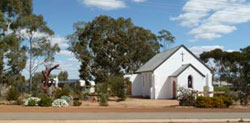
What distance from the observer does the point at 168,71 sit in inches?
1809

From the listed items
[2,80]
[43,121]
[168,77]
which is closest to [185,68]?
[168,77]

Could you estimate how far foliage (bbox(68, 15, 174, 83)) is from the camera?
62.2 meters

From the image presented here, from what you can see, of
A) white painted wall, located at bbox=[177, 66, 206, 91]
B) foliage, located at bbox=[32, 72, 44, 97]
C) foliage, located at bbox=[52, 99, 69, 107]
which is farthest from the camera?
white painted wall, located at bbox=[177, 66, 206, 91]

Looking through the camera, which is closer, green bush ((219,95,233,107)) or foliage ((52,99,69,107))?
foliage ((52,99,69,107))

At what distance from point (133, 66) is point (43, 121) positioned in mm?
49765

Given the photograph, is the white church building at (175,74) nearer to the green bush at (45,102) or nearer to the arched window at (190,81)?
the arched window at (190,81)

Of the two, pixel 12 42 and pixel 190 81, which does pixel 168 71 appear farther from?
pixel 12 42

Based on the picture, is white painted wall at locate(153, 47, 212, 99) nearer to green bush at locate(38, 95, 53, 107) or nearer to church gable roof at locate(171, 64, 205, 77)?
church gable roof at locate(171, 64, 205, 77)

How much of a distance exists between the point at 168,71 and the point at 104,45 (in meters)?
18.9

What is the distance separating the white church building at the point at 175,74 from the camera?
43531 mm

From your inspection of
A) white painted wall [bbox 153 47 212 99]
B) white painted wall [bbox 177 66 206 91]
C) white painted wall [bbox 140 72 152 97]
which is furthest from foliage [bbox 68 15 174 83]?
white painted wall [bbox 177 66 206 91]

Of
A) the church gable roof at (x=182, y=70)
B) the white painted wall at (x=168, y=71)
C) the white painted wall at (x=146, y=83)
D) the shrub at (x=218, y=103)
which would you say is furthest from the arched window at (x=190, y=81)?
the shrub at (x=218, y=103)

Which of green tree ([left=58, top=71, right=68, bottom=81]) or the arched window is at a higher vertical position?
green tree ([left=58, top=71, right=68, bottom=81])

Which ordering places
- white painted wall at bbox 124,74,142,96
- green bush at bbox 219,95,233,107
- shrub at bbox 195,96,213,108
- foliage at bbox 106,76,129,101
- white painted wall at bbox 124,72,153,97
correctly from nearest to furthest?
shrub at bbox 195,96,213,108 < green bush at bbox 219,95,233,107 < foliage at bbox 106,76,129,101 < white painted wall at bbox 124,72,153,97 < white painted wall at bbox 124,74,142,96
